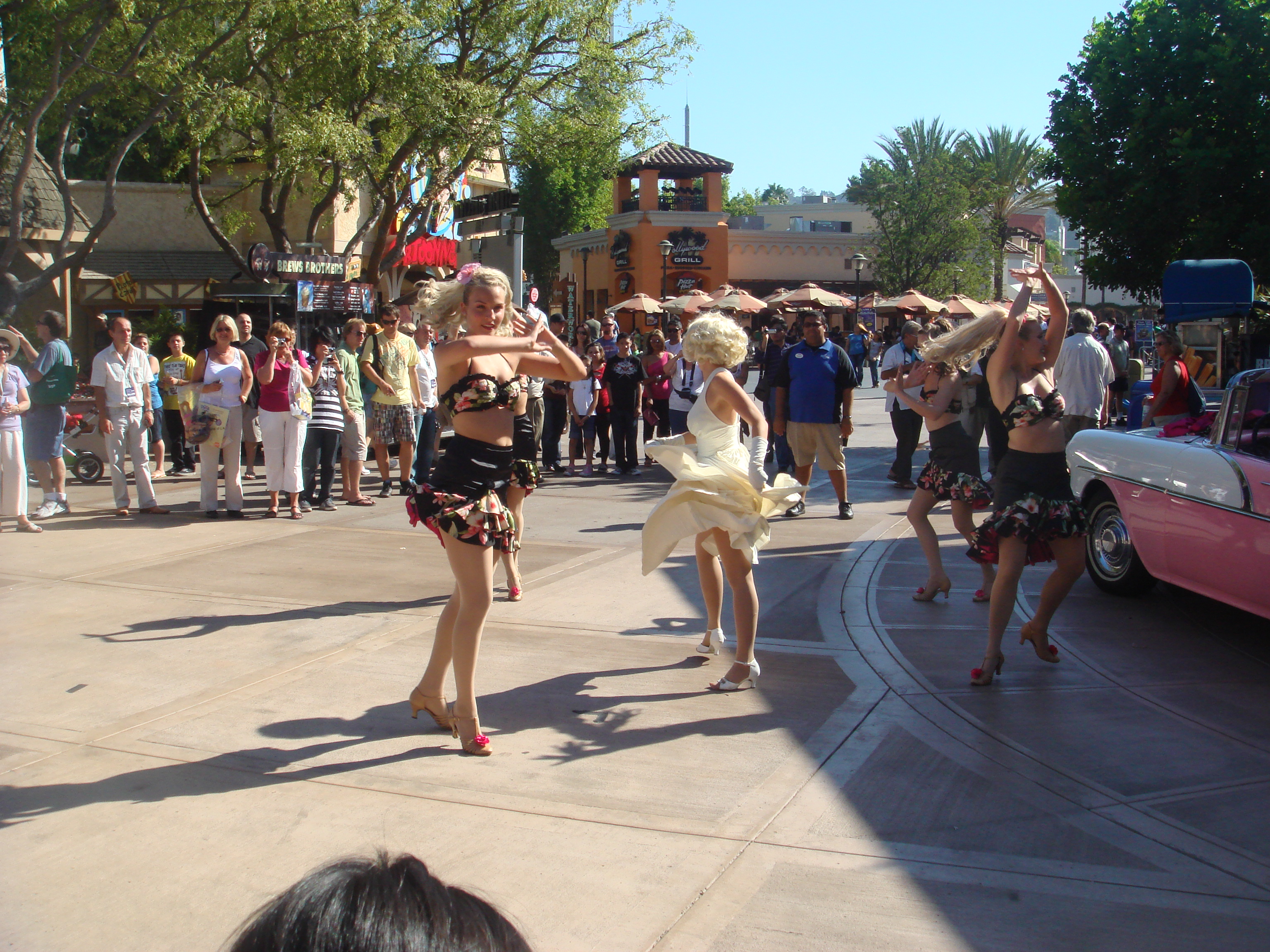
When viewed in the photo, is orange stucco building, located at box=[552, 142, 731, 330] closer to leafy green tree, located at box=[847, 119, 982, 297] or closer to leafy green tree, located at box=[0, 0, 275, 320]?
leafy green tree, located at box=[847, 119, 982, 297]

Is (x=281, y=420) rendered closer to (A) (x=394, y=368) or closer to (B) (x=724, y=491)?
(A) (x=394, y=368)

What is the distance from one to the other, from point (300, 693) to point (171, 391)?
8.74 m

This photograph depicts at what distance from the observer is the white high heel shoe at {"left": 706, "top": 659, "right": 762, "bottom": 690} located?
530 cm

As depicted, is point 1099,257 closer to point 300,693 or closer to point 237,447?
point 237,447

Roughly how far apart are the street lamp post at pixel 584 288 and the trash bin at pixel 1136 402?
3282cm

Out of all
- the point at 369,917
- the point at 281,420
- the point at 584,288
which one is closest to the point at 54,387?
the point at 281,420

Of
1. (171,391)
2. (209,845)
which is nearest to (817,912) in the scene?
(209,845)

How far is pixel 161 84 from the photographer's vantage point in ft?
51.9

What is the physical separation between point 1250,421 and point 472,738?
4.47 metres

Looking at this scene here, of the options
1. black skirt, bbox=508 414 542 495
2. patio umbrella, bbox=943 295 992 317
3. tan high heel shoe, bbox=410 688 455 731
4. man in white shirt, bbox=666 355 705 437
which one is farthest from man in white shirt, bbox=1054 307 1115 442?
tan high heel shoe, bbox=410 688 455 731

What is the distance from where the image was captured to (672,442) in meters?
5.77

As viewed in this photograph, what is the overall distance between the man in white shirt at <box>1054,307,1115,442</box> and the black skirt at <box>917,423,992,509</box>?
441 centimetres

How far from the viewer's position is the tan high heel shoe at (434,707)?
4.65 m

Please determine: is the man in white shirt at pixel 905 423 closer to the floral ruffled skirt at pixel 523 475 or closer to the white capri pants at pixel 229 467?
the white capri pants at pixel 229 467
